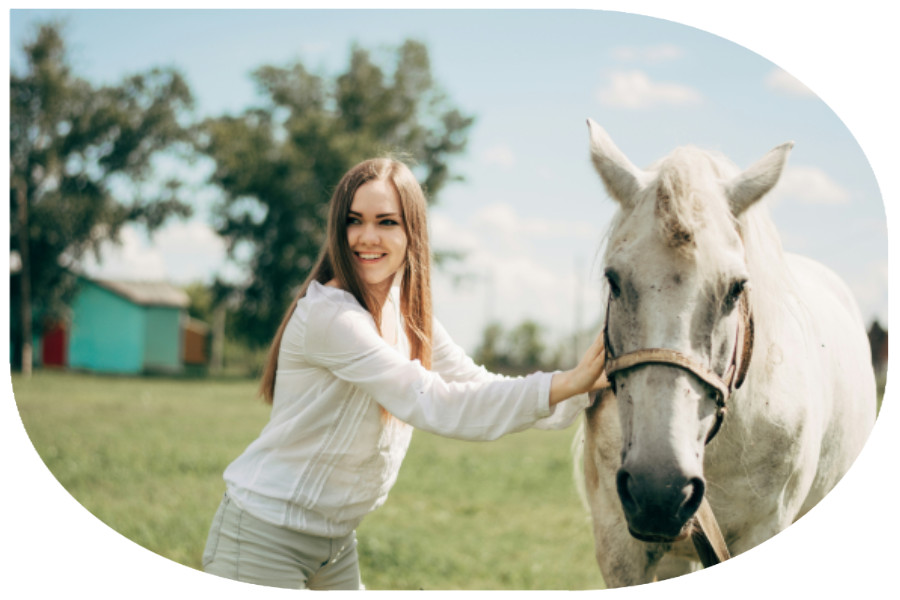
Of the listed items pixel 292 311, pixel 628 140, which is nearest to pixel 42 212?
pixel 292 311

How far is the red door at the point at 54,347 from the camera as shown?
3608 mm

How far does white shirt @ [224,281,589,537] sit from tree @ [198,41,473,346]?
8460 mm

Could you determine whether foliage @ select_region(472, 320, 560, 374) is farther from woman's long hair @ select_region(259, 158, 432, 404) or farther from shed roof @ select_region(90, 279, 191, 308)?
woman's long hair @ select_region(259, 158, 432, 404)

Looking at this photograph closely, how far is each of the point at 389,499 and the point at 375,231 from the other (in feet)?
14.7

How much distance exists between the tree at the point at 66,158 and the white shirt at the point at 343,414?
152 cm

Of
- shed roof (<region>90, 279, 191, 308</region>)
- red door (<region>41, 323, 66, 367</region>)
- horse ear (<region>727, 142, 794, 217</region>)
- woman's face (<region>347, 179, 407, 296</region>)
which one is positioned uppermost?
horse ear (<region>727, 142, 794, 217</region>)

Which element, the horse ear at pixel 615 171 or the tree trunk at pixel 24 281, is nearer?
the horse ear at pixel 615 171

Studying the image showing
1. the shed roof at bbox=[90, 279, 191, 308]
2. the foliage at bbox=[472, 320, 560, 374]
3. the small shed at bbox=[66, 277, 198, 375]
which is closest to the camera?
the small shed at bbox=[66, 277, 198, 375]

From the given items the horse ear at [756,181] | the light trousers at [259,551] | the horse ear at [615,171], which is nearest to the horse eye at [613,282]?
the horse ear at [615,171]

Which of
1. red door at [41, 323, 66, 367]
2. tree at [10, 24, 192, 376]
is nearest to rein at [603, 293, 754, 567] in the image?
tree at [10, 24, 192, 376]

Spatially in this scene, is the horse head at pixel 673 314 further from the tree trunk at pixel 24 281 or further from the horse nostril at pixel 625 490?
the tree trunk at pixel 24 281

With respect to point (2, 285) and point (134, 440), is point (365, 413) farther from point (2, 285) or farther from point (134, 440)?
point (134, 440)

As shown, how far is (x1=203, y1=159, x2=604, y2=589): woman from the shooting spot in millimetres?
1932

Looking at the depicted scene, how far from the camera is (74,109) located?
4.19 metres
